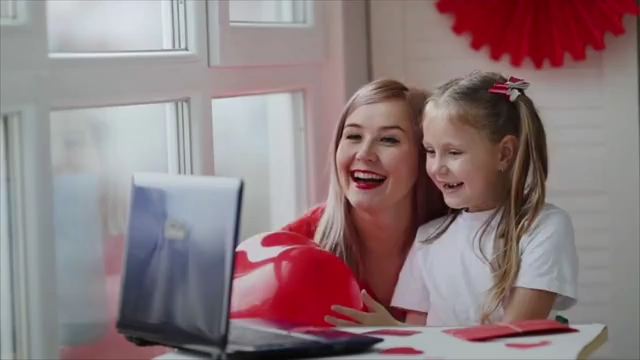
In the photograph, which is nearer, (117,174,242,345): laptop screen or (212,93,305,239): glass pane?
(117,174,242,345): laptop screen

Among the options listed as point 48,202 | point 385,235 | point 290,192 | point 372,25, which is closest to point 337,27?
point 372,25

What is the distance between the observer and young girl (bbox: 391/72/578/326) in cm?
175

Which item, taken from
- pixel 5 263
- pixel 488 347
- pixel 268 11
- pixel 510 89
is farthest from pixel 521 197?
pixel 5 263

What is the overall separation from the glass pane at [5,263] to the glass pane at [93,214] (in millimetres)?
102

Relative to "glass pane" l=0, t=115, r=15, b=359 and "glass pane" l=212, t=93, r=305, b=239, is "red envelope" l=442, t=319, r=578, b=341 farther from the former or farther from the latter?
"glass pane" l=212, t=93, r=305, b=239

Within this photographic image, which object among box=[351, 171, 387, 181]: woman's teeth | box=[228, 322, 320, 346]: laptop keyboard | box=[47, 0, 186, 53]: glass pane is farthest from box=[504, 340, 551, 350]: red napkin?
box=[47, 0, 186, 53]: glass pane

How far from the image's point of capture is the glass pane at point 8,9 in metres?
1.47

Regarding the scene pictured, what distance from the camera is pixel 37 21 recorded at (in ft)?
4.91

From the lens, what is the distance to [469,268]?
1833mm

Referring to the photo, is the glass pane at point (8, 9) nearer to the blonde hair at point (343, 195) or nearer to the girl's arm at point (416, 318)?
the blonde hair at point (343, 195)

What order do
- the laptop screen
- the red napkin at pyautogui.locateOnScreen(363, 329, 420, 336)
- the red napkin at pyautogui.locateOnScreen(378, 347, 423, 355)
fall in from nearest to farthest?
the laptop screen < the red napkin at pyautogui.locateOnScreen(378, 347, 423, 355) < the red napkin at pyautogui.locateOnScreen(363, 329, 420, 336)

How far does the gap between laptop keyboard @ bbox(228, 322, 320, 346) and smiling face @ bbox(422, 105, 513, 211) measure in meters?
0.54

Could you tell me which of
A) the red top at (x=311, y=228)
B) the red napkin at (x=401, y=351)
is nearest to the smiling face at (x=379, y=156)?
the red top at (x=311, y=228)

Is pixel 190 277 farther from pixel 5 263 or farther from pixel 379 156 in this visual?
pixel 379 156
